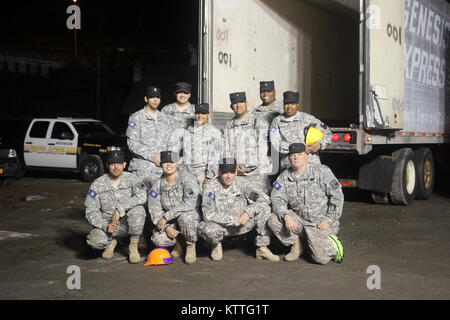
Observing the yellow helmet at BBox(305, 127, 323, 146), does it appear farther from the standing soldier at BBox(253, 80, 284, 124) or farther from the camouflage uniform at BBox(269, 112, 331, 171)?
the standing soldier at BBox(253, 80, 284, 124)

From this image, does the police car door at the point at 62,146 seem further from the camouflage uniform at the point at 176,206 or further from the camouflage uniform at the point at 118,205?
the camouflage uniform at the point at 176,206

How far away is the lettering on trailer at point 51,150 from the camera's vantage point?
49.0 feet

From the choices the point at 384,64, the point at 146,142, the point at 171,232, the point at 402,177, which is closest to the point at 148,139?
the point at 146,142

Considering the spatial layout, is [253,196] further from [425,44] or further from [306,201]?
[425,44]

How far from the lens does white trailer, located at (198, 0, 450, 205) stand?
7.65m

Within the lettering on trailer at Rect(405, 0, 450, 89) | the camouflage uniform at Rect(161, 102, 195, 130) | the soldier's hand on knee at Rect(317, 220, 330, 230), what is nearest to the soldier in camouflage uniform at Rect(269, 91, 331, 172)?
the camouflage uniform at Rect(161, 102, 195, 130)

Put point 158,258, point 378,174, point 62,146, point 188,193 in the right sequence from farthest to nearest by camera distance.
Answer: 1. point 62,146
2. point 378,174
3. point 188,193
4. point 158,258

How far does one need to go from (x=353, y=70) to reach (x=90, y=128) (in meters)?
7.61

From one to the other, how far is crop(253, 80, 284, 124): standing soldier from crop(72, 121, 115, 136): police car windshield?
8578 mm

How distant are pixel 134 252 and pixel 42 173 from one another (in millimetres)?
12643

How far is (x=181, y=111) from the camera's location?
23.9ft

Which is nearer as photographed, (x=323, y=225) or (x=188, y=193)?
(x=323, y=225)

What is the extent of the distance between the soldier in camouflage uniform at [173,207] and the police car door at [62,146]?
9.32 metres

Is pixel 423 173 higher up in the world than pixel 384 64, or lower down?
lower down
